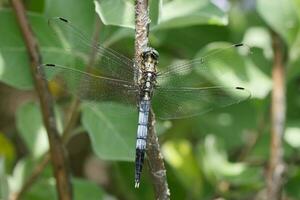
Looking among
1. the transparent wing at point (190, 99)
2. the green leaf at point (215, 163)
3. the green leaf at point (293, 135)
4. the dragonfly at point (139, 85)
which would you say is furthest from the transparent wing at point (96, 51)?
the green leaf at point (293, 135)

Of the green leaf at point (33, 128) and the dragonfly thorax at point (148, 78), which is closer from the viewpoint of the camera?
the dragonfly thorax at point (148, 78)

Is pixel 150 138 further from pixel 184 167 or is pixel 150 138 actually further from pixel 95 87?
pixel 184 167

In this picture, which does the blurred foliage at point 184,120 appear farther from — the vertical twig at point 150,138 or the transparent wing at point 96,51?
the vertical twig at point 150,138

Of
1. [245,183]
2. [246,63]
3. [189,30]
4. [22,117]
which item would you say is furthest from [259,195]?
[22,117]

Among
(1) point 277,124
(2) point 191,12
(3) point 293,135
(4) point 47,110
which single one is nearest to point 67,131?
(4) point 47,110

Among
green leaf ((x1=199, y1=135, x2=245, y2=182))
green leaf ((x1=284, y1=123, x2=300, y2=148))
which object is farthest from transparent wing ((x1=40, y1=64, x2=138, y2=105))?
green leaf ((x1=284, y1=123, x2=300, y2=148))

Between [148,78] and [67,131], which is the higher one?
[148,78]
